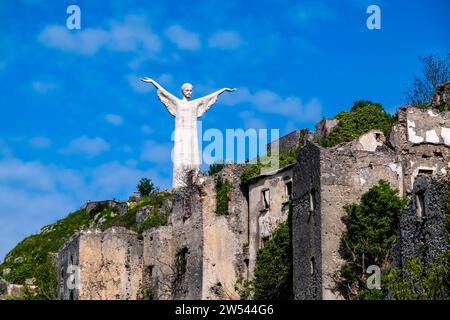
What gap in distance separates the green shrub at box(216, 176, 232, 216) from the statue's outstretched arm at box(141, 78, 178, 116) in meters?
18.1

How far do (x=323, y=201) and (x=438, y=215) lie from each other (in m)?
5.95

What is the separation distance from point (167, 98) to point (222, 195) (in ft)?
63.2

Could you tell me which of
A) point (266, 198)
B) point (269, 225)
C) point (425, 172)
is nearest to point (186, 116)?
point (266, 198)

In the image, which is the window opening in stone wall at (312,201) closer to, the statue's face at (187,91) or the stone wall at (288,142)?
the stone wall at (288,142)

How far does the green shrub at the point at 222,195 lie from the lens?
181ft

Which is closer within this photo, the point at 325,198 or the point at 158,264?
the point at 325,198

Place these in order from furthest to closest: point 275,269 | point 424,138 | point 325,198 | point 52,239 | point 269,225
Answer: point 52,239
point 269,225
point 424,138
point 275,269
point 325,198

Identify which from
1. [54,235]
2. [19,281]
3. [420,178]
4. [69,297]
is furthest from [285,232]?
[54,235]

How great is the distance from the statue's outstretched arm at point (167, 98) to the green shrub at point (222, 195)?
18069 mm

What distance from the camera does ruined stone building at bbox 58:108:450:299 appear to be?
47.1 metres

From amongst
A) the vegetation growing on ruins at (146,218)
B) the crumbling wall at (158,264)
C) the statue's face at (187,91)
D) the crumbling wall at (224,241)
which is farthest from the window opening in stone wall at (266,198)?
the statue's face at (187,91)

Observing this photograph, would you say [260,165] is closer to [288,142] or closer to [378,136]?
[378,136]

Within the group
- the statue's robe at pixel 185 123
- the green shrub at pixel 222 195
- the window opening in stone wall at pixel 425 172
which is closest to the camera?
the window opening in stone wall at pixel 425 172

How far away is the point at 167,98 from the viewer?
73.5 metres
